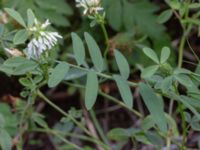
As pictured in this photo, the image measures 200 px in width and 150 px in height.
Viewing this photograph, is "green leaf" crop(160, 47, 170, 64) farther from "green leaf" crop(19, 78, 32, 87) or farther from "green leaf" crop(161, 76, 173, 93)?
"green leaf" crop(19, 78, 32, 87)

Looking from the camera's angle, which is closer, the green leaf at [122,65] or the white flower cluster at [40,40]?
the white flower cluster at [40,40]

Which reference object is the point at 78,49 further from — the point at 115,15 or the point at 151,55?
the point at 115,15

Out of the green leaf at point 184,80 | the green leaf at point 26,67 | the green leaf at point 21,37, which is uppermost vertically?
the green leaf at point 21,37

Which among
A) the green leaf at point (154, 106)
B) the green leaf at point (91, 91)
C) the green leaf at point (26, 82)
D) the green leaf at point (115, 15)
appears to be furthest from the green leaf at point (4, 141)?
the green leaf at point (115, 15)

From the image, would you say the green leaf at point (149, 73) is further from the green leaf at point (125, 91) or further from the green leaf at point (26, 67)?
the green leaf at point (26, 67)

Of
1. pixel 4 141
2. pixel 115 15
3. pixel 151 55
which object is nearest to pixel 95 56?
pixel 151 55

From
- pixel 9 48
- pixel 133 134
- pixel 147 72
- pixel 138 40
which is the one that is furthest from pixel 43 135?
pixel 147 72

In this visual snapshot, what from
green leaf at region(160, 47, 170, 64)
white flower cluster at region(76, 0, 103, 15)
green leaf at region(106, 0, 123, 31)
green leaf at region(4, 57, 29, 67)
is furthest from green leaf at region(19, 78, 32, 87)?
green leaf at region(106, 0, 123, 31)
